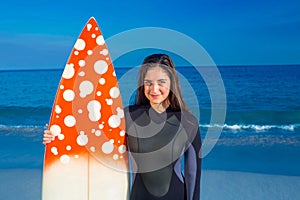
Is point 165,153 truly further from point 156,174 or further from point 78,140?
point 78,140

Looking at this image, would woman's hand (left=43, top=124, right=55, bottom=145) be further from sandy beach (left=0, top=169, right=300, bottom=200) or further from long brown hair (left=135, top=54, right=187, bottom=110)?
sandy beach (left=0, top=169, right=300, bottom=200)

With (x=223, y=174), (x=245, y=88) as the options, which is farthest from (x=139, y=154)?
(x=245, y=88)

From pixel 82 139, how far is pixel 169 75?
65cm

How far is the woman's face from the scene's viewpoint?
204 cm

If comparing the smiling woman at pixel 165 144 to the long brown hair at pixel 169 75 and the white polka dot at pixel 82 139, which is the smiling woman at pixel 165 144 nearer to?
the long brown hair at pixel 169 75

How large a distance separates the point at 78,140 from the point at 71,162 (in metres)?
0.14

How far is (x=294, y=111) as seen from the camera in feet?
35.0

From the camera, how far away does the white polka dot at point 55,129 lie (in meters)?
2.23

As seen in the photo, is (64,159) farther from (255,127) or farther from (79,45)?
(255,127)

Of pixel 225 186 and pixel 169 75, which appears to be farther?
pixel 225 186

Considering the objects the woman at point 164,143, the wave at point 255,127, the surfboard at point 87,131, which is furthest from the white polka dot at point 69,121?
the wave at point 255,127

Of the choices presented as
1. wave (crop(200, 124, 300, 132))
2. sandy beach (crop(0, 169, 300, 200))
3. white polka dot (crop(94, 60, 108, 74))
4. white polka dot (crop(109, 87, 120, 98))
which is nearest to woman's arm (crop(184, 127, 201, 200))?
white polka dot (crop(109, 87, 120, 98))

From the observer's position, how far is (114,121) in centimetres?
226

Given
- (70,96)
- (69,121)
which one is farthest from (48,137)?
(70,96)
